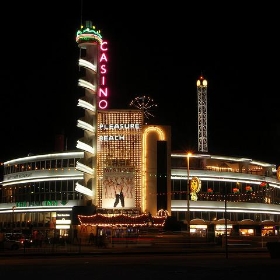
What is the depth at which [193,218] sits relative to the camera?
84812mm

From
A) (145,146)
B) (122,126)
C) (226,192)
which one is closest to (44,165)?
(122,126)

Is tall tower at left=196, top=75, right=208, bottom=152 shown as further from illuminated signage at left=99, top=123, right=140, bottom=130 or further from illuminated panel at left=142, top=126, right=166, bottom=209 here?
illuminated signage at left=99, top=123, right=140, bottom=130

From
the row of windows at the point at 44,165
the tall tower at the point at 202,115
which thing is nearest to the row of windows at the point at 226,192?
the tall tower at the point at 202,115

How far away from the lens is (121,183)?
7494 cm

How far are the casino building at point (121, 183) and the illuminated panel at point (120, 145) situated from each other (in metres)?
0.14

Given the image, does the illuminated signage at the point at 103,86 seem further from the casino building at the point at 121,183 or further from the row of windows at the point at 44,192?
the row of windows at the point at 44,192

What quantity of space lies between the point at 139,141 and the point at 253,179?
25.2 meters

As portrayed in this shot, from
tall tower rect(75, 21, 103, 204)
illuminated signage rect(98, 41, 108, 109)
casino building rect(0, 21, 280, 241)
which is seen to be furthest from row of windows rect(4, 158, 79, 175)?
illuminated signage rect(98, 41, 108, 109)

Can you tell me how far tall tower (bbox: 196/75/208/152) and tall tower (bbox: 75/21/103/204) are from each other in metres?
28.9

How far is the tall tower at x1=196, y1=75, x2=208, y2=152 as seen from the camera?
101m

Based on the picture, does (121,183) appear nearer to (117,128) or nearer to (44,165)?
(117,128)

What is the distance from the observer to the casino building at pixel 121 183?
74.9 m

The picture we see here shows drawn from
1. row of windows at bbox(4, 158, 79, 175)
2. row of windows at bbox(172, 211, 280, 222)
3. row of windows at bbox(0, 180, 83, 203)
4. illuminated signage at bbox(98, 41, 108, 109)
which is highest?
illuminated signage at bbox(98, 41, 108, 109)

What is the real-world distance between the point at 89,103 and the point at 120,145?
7.51m
